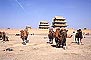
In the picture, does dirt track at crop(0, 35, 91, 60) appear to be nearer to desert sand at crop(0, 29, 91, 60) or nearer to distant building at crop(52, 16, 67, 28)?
desert sand at crop(0, 29, 91, 60)

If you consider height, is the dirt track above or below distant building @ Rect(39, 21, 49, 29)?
below

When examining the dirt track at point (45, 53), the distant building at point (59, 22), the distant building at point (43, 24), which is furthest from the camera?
the distant building at point (43, 24)

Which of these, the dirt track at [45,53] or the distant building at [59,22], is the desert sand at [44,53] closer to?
the dirt track at [45,53]

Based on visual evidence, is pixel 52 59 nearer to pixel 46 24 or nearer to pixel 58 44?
pixel 58 44

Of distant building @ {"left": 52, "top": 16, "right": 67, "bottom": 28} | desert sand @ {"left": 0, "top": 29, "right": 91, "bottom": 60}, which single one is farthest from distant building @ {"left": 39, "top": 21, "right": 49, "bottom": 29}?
desert sand @ {"left": 0, "top": 29, "right": 91, "bottom": 60}

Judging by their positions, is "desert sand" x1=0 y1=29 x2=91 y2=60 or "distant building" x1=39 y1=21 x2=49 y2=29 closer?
"desert sand" x1=0 y1=29 x2=91 y2=60

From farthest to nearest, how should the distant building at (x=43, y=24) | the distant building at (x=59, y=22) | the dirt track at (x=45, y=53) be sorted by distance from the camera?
the distant building at (x=43, y=24) < the distant building at (x=59, y=22) < the dirt track at (x=45, y=53)

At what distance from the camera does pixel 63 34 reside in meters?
18.1

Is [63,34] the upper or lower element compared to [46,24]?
lower

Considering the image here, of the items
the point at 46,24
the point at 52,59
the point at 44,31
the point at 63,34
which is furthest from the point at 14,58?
the point at 46,24

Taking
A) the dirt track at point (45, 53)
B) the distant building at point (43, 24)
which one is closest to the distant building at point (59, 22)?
the distant building at point (43, 24)

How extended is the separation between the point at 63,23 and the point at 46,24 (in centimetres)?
914

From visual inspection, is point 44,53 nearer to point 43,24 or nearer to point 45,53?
point 45,53

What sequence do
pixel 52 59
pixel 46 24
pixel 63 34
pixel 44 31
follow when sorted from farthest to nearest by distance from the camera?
pixel 46 24
pixel 44 31
pixel 63 34
pixel 52 59
